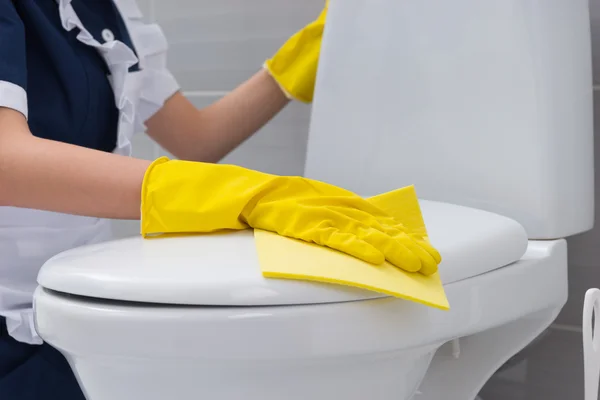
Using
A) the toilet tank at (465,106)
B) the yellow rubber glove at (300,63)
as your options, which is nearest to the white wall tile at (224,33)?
the yellow rubber glove at (300,63)

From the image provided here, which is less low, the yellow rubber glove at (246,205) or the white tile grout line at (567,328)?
the yellow rubber glove at (246,205)

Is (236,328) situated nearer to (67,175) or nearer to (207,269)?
(207,269)

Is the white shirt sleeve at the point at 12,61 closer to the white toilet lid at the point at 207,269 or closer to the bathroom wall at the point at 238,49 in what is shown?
the white toilet lid at the point at 207,269

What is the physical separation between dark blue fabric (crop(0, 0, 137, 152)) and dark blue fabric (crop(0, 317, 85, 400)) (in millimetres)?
225

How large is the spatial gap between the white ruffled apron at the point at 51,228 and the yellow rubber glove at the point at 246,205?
263 millimetres

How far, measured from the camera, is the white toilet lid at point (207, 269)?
487 millimetres

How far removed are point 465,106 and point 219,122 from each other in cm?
39

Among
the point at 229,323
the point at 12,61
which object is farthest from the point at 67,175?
the point at 229,323

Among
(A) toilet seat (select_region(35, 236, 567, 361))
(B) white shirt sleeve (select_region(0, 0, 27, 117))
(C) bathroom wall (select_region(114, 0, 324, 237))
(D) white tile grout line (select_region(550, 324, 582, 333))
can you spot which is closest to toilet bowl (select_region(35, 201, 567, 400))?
(A) toilet seat (select_region(35, 236, 567, 361))

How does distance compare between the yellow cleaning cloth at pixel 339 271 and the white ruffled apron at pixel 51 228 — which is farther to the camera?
the white ruffled apron at pixel 51 228

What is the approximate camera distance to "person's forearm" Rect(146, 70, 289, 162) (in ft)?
3.53

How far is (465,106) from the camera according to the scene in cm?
85

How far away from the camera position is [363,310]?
0.50 metres

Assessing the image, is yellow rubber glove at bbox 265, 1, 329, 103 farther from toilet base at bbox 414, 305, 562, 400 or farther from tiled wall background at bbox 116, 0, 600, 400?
toilet base at bbox 414, 305, 562, 400
